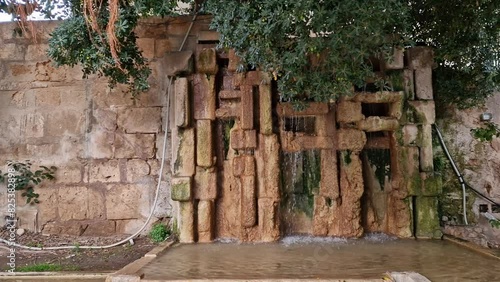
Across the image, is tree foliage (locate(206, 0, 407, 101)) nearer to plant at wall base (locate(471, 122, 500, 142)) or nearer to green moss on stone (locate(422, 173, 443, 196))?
green moss on stone (locate(422, 173, 443, 196))

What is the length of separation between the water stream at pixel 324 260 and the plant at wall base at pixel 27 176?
219 centimetres

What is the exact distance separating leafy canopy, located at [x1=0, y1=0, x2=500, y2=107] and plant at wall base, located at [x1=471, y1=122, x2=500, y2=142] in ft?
1.64

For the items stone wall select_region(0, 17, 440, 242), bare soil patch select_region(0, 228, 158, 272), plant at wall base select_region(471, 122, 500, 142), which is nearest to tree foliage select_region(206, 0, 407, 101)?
stone wall select_region(0, 17, 440, 242)

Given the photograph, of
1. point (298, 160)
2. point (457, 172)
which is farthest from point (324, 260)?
point (457, 172)

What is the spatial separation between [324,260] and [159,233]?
2349mm

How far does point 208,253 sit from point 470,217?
339 centimetres

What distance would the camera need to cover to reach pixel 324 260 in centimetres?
395

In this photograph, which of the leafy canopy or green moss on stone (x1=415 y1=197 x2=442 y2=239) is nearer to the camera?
the leafy canopy

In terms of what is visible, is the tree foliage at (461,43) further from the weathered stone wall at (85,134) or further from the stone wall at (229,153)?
the weathered stone wall at (85,134)

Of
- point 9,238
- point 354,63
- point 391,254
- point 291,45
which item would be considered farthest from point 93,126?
point 391,254

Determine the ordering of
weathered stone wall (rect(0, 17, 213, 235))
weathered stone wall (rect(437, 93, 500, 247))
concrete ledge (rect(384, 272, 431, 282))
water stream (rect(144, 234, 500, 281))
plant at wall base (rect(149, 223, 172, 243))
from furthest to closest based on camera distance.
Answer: weathered stone wall (rect(0, 17, 213, 235)) → weathered stone wall (rect(437, 93, 500, 247)) → plant at wall base (rect(149, 223, 172, 243)) → water stream (rect(144, 234, 500, 281)) → concrete ledge (rect(384, 272, 431, 282))

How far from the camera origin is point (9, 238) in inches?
219

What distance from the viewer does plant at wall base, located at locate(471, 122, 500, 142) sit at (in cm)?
540

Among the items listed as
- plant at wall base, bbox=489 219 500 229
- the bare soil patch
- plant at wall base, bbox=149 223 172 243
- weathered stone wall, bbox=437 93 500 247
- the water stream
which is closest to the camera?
the water stream
